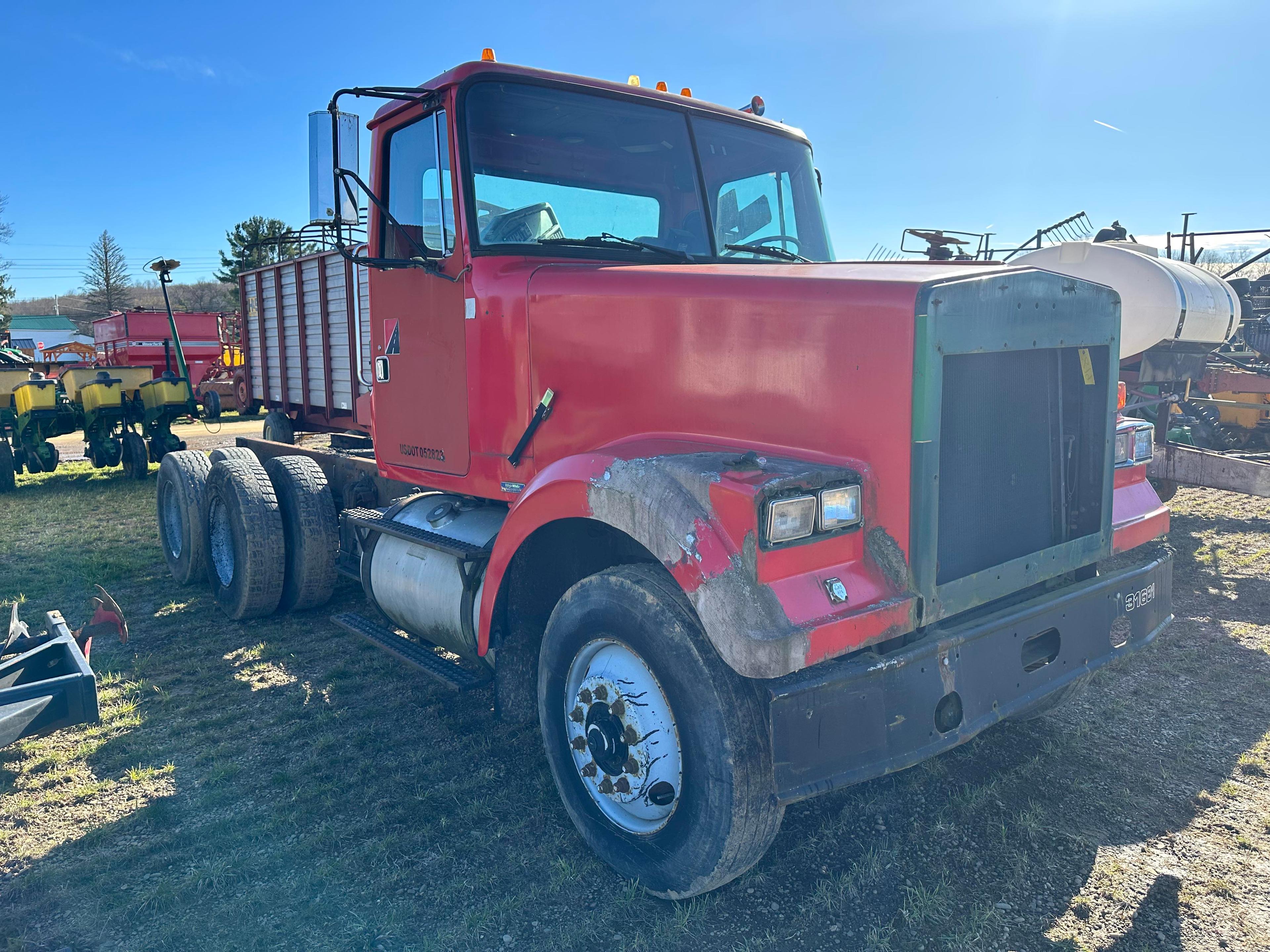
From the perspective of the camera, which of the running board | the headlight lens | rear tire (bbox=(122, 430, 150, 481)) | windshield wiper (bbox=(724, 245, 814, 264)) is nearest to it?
the headlight lens

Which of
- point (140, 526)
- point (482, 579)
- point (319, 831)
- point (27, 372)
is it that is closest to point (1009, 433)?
point (482, 579)

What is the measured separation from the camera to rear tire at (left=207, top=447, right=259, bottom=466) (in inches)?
234

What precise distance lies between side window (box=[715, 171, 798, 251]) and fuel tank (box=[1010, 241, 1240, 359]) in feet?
13.7

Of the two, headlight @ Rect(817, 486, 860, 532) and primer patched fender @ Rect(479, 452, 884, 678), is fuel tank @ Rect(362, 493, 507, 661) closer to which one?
primer patched fender @ Rect(479, 452, 884, 678)

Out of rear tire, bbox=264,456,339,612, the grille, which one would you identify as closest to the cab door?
rear tire, bbox=264,456,339,612

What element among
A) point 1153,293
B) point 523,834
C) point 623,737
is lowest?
point 523,834

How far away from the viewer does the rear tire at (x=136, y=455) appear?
1218 cm

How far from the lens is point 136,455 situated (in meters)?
12.2

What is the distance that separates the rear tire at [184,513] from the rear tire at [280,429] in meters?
3.10

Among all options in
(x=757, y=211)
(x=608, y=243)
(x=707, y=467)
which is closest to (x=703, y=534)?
(x=707, y=467)

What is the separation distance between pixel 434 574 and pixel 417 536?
260 mm

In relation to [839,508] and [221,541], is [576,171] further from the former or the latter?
[221,541]

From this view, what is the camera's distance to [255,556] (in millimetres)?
5391

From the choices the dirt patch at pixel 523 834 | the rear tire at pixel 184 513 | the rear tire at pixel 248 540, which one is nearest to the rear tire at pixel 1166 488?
the dirt patch at pixel 523 834
